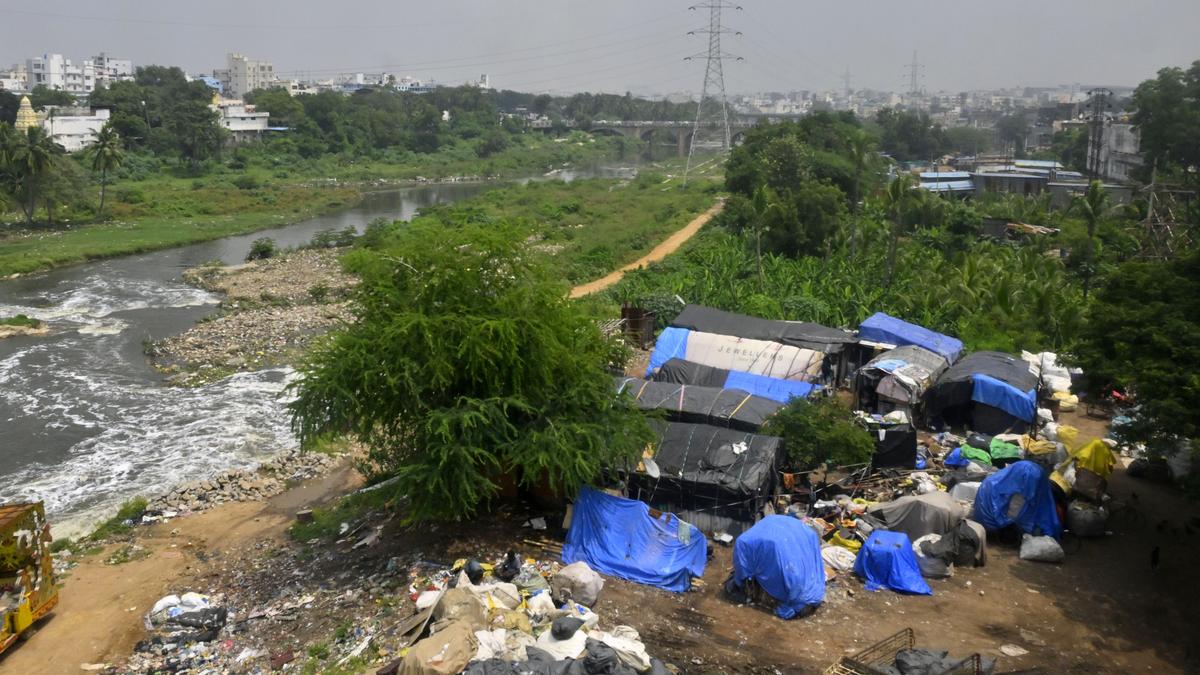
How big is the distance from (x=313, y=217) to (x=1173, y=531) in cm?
5514

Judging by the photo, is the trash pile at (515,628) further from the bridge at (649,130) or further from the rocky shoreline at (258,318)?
the bridge at (649,130)

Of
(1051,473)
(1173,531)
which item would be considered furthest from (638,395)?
(1173,531)

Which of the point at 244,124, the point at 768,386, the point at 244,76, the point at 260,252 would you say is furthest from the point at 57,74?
the point at 768,386

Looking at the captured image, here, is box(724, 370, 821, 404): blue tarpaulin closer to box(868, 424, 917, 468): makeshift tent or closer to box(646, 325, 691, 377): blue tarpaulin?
box(646, 325, 691, 377): blue tarpaulin

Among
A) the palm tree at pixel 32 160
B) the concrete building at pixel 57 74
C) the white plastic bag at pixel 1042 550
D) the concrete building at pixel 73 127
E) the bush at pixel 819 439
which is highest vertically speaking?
the concrete building at pixel 57 74

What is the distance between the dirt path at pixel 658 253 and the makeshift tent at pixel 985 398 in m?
12.9

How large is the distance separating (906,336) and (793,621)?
1167 centimetres

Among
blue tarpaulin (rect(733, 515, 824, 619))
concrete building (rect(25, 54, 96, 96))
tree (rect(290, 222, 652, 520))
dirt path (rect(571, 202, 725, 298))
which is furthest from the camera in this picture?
concrete building (rect(25, 54, 96, 96))

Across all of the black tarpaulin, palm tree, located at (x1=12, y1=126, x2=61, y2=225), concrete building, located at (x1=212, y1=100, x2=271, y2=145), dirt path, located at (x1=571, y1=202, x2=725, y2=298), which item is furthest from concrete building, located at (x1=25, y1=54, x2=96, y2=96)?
the black tarpaulin

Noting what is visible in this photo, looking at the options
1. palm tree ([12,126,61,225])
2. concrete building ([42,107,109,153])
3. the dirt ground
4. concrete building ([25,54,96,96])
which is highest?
concrete building ([25,54,96,96])

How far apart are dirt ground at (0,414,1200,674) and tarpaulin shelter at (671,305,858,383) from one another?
23.1 feet

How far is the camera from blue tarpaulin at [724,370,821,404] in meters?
18.8

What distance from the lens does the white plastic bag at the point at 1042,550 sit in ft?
43.2

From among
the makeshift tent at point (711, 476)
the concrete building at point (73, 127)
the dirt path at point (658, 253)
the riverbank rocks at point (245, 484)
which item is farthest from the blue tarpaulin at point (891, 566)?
the concrete building at point (73, 127)
